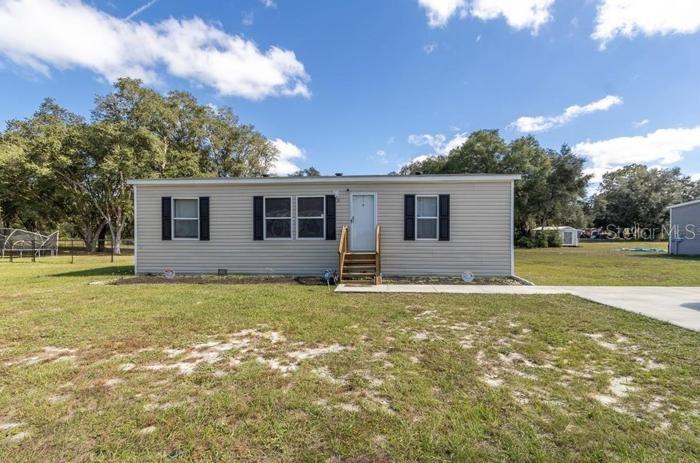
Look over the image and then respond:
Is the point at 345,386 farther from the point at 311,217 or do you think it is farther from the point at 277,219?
the point at 277,219

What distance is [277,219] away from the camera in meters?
9.64

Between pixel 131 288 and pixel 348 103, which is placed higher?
pixel 348 103

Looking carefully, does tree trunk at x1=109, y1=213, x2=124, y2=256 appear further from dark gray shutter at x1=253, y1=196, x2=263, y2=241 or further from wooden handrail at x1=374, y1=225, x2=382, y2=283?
wooden handrail at x1=374, y1=225, x2=382, y2=283

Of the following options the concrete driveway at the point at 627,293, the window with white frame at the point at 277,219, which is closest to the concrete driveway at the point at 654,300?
the concrete driveway at the point at 627,293

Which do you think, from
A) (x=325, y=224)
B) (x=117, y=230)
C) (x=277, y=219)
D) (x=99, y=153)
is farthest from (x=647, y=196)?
(x=99, y=153)

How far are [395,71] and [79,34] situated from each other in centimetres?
1192

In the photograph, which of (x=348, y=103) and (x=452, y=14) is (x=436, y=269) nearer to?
(x=452, y=14)

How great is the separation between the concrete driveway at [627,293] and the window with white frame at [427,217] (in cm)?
195

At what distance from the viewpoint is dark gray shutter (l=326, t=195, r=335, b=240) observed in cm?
947

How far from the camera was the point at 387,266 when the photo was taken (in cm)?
934

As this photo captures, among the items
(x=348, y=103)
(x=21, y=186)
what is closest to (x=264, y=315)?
(x=348, y=103)

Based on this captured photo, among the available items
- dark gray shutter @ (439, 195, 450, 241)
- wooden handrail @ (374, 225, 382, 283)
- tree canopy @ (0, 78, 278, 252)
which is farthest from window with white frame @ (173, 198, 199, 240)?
tree canopy @ (0, 78, 278, 252)

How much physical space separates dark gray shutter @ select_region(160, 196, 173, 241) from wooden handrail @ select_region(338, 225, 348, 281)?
519 cm

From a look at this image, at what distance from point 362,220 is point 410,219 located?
1381 millimetres
